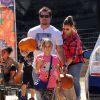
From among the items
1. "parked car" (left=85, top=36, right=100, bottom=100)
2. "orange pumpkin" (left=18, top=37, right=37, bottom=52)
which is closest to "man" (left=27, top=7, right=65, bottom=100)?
"orange pumpkin" (left=18, top=37, right=37, bottom=52)

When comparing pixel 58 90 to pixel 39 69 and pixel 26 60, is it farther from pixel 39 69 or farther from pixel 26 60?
pixel 26 60

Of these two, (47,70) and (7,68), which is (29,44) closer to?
(47,70)

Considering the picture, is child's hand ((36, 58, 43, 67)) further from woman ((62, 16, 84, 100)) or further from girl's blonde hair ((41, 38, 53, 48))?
woman ((62, 16, 84, 100))

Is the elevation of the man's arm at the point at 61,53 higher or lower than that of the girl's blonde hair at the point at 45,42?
lower

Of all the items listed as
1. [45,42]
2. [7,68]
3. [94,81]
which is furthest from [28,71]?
[94,81]

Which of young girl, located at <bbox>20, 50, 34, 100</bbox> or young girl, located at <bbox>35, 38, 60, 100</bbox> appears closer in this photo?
young girl, located at <bbox>35, 38, 60, 100</bbox>

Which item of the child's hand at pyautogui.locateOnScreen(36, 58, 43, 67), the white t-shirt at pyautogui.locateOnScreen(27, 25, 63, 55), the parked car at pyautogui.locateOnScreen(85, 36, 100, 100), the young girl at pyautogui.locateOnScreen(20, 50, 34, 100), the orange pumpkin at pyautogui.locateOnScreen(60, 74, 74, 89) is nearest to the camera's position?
the parked car at pyautogui.locateOnScreen(85, 36, 100, 100)

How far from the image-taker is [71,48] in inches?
314

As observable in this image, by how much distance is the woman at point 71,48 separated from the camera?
309 inches

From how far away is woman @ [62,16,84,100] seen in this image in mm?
7859

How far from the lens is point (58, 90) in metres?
6.77

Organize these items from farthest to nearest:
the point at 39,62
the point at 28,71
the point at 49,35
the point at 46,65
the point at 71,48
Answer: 1. the point at 71,48
2. the point at 28,71
3. the point at 49,35
4. the point at 46,65
5. the point at 39,62

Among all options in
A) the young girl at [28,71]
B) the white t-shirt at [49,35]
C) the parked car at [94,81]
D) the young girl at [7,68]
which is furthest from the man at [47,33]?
the young girl at [7,68]

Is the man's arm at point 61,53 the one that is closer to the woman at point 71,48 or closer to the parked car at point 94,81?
the woman at point 71,48
